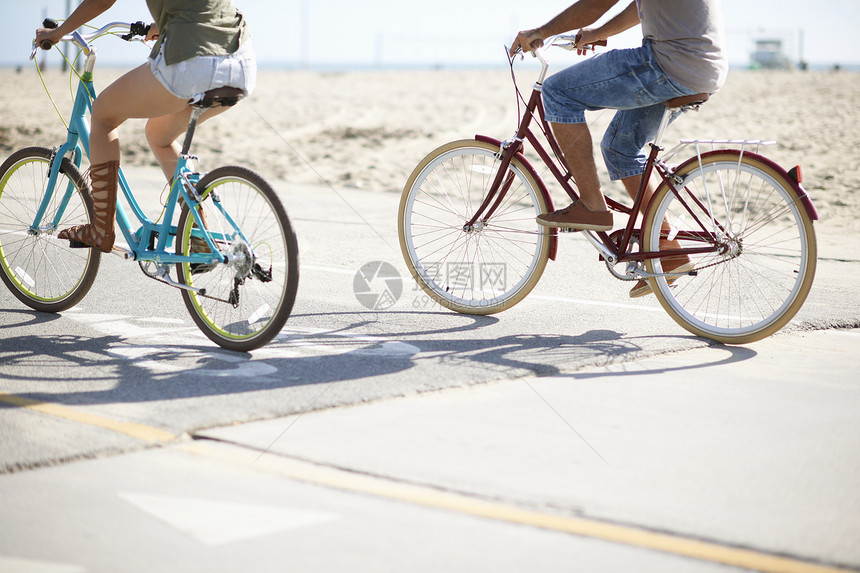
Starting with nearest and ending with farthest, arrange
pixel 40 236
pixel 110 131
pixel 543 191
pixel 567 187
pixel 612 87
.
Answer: pixel 612 87, pixel 110 131, pixel 567 187, pixel 543 191, pixel 40 236

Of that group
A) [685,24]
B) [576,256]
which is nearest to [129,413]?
[685,24]

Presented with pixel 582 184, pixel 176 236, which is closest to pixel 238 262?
pixel 176 236

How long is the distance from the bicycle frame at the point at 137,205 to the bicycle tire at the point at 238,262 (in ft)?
0.17

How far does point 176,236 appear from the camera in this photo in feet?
14.7

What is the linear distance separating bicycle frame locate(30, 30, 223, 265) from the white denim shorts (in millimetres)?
310

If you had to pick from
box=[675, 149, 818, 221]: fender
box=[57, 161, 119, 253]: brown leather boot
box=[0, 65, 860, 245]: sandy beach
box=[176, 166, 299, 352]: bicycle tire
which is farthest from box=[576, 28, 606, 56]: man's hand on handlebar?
box=[0, 65, 860, 245]: sandy beach

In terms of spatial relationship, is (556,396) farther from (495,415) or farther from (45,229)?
(45,229)

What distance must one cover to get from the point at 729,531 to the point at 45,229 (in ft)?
13.1

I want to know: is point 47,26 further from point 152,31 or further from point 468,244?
point 468,244

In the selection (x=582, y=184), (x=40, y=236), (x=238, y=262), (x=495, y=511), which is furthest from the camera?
(x=40, y=236)

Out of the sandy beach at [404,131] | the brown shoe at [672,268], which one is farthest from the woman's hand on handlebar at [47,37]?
the sandy beach at [404,131]

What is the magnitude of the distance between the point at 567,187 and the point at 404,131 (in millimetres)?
13266

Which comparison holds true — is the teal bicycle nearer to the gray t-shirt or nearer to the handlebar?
the handlebar

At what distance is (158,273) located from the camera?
4.57m
